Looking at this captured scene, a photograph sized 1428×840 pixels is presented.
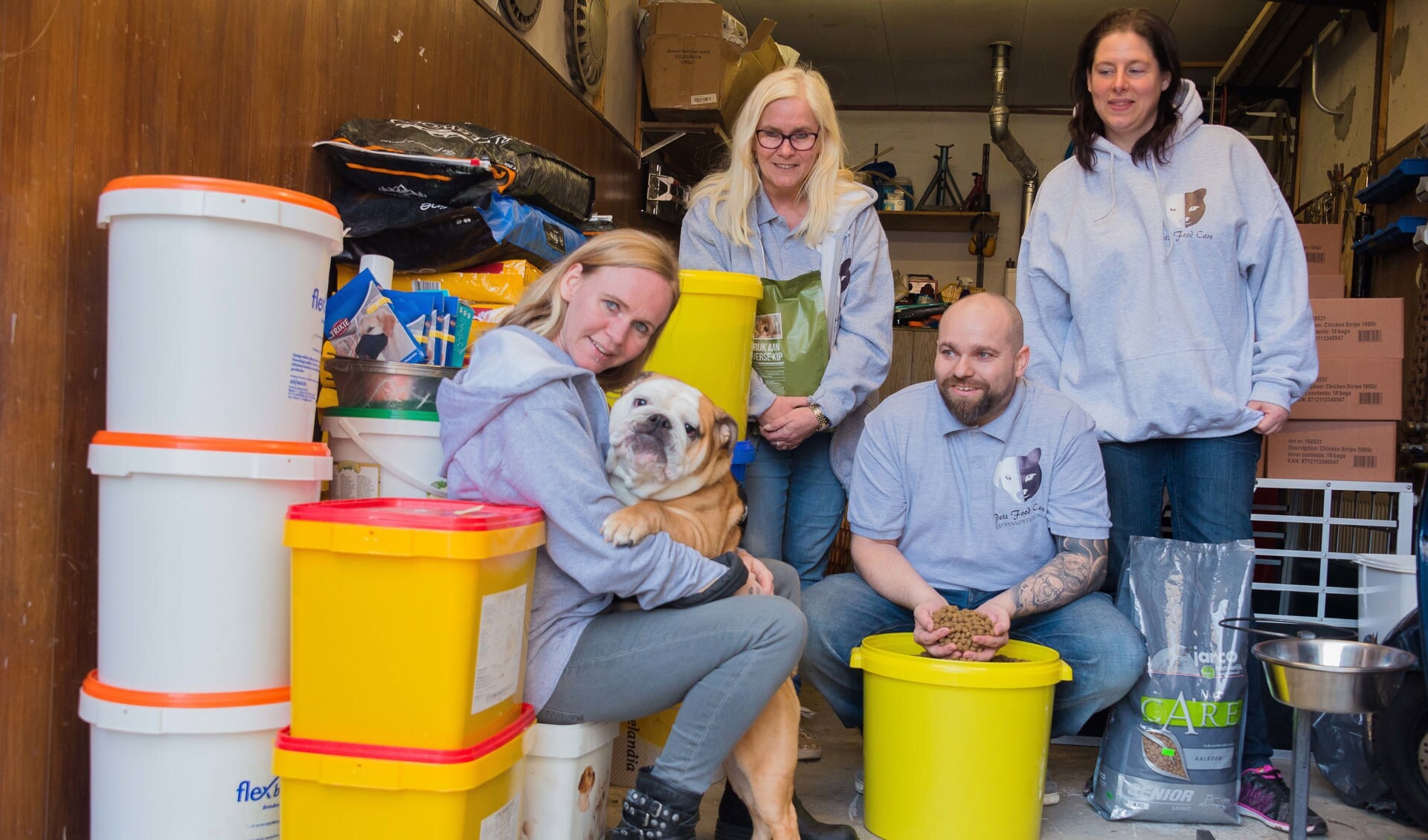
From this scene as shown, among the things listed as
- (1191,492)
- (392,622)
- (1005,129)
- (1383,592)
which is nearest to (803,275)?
(1191,492)

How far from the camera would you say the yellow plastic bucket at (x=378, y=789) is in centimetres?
133

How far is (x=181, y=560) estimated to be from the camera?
4.56 ft

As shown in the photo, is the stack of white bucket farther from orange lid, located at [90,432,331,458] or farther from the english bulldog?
the english bulldog

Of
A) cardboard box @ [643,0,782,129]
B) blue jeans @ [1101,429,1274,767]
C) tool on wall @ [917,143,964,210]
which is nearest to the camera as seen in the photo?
blue jeans @ [1101,429,1274,767]

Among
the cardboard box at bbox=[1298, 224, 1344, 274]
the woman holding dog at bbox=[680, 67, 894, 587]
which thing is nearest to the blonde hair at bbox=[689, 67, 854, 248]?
the woman holding dog at bbox=[680, 67, 894, 587]

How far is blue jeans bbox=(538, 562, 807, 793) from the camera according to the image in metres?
1.62

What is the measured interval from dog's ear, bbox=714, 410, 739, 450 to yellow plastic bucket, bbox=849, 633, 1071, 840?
487 millimetres

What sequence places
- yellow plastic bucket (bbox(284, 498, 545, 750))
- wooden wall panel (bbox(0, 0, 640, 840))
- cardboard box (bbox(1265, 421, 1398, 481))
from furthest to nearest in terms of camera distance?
cardboard box (bbox(1265, 421, 1398, 481)) → wooden wall panel (bbox(0, 0, 640, 840)) → yellow plastic bucket (bbox(284, 498, 545, 750))

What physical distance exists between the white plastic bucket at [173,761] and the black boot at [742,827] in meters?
0.82

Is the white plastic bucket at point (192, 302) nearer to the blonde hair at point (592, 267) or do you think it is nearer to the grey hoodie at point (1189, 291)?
the blonde hair at point (592, 267)

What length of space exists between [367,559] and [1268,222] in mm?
1913

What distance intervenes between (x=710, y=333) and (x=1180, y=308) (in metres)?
0.97

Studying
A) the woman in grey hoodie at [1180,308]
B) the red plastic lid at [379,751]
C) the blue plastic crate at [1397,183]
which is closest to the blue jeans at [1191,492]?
the woman in grey hoodie at [1180,308]

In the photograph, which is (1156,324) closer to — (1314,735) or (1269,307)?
(1269,307)
